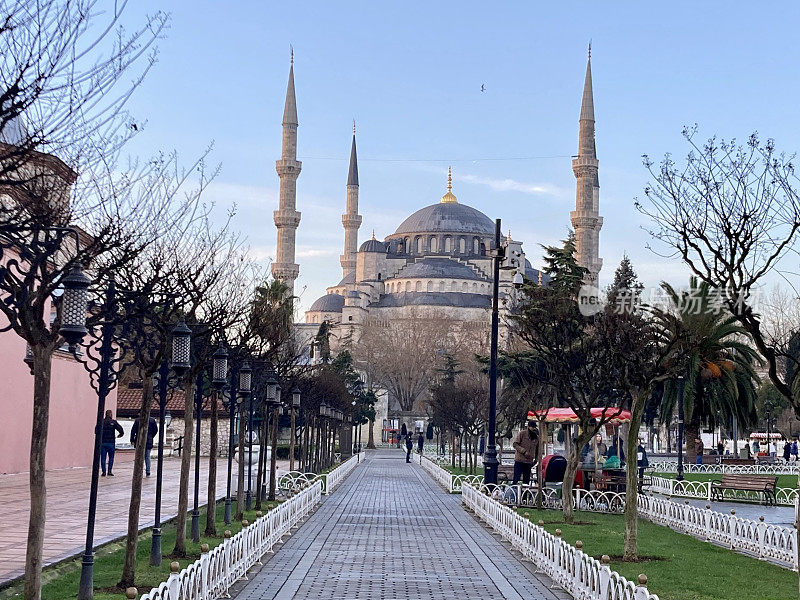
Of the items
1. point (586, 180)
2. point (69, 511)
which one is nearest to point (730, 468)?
point (69, 511)

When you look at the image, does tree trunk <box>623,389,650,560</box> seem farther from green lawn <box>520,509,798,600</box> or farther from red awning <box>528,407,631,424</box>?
red awning <box>528,407,631,424</box>

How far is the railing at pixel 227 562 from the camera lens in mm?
7232

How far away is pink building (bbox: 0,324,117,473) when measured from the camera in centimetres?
2366

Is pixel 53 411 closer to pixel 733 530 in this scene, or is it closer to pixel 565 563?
pixel 733 530

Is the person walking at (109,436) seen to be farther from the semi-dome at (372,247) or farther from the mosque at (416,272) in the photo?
the semi-dome at (372,247)

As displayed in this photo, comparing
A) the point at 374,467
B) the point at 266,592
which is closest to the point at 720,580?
the point at 266,592

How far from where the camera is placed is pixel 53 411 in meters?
27.7

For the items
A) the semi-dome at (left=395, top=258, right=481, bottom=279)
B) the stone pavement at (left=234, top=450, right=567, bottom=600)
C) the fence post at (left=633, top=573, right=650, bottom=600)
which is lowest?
the stone pavement at (left=234, top=450, right=567, bottom=600)

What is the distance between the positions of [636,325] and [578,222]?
6075cm

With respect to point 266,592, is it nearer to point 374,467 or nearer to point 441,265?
point 374,467

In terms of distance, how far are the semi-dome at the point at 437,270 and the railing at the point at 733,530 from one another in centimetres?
10141

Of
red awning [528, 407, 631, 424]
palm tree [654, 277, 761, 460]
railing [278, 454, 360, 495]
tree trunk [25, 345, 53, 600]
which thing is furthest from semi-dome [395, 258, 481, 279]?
tree trunk [25, 345, 53, 600]

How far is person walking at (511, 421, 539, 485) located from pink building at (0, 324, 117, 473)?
1116cm

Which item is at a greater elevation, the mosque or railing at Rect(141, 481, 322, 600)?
the mosque
